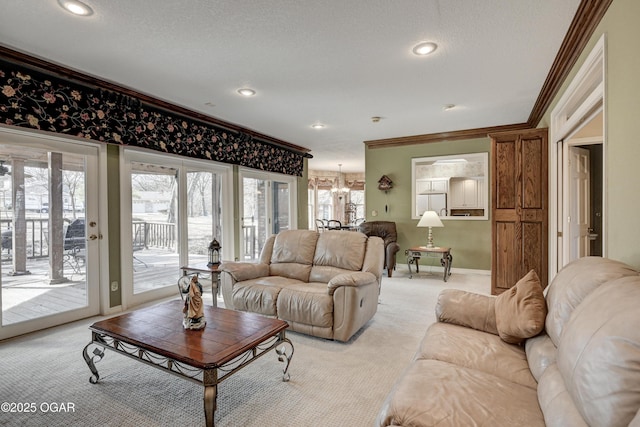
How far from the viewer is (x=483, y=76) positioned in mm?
3244

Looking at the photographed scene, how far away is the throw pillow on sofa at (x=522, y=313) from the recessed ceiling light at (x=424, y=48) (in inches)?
76.5

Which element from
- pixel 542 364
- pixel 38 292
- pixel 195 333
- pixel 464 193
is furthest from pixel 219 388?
pixel 464 193

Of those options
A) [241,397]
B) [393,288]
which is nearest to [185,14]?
[241,397]

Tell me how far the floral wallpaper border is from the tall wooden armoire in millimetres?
3887

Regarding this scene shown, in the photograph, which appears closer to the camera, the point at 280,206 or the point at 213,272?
the point at 213,272

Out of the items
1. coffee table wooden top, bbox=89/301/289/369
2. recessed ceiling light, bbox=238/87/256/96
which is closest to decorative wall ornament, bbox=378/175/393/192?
recessed ceiling light, bbox=238/87/256/96

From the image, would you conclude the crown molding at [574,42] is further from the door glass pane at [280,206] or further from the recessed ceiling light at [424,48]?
the door glass pane at [280,206]

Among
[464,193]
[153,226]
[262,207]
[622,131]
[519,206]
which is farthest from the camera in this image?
[464,193]

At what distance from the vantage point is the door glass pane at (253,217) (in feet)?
18.5

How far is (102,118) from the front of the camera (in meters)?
3.32

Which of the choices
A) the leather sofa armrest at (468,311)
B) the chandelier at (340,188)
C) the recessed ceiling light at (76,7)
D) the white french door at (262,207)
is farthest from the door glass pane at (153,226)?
the chandelier at (340,188)

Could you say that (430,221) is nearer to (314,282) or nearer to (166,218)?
(314,282)

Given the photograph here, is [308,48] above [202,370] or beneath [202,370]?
above

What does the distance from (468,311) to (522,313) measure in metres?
0.36
